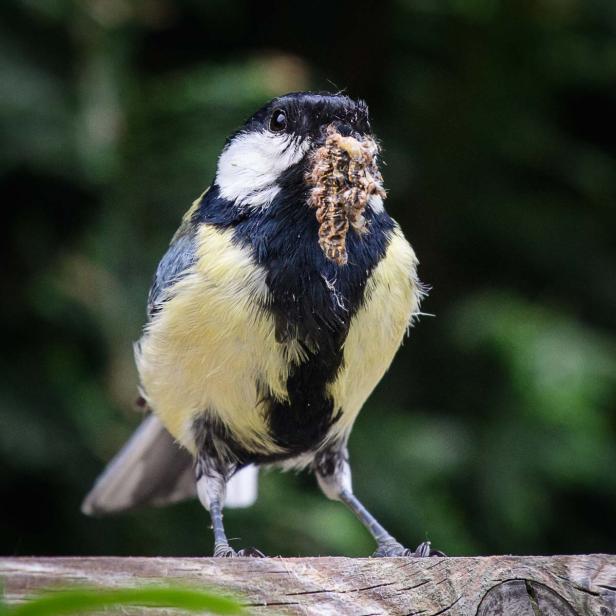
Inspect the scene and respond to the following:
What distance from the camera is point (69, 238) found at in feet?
10.6

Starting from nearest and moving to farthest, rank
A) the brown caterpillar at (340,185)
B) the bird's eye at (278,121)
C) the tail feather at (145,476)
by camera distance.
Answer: the brown caterpillar at (340,185), the bird's eye at (278,121), the tail feather at (145,476)

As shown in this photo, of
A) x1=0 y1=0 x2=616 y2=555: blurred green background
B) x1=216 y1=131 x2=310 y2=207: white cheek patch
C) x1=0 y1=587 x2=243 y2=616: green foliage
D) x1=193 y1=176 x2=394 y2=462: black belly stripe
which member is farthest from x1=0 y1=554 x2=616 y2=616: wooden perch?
x1=0 y1=0 x2=616 y2=555: blurred green background

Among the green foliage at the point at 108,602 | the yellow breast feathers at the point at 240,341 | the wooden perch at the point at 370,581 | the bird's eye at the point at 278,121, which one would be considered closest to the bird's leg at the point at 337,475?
the yellow breast feathers at the point at 240,341

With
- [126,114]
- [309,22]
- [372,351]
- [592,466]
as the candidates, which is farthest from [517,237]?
[372,351]

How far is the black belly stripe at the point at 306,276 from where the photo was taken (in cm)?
183

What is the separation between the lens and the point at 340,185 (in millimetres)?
1756

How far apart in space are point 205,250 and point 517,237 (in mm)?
1951

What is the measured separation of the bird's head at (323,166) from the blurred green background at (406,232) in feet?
3.94

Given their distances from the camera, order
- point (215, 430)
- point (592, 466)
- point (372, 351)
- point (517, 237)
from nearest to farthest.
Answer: point (372, 351) → point (215, 430) → point (592, 466) → point (517, 237)

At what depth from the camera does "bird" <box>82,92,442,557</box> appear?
1803 mm

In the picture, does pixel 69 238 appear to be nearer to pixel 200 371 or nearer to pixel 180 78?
pixel 180 78

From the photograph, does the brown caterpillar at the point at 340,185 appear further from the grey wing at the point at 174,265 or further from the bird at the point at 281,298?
the grey wing at the point at 174,265

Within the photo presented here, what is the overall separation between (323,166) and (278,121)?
0.59 feet

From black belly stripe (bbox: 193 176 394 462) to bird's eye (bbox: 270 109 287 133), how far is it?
112 mm
